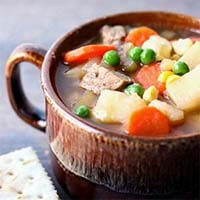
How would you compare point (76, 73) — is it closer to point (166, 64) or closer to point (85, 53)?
point (85, 53)

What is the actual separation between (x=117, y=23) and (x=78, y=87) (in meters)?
0.39

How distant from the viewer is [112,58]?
2.03 meters

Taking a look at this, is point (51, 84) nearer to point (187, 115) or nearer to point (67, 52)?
point (67, 52)

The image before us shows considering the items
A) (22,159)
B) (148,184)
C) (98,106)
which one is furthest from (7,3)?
(148,184)

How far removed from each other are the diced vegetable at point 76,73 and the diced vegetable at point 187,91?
295 millimetres

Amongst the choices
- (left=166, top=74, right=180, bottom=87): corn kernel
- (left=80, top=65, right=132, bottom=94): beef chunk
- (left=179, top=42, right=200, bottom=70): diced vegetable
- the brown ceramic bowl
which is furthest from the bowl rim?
(left=179, top=42, right=200, bottom=70): diced vegetable

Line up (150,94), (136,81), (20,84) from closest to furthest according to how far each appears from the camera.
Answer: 1. (150,94)
2. (136,81)
3. (20,84)

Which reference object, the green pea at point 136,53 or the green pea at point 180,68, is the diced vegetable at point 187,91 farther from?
the green pea at point 136,53

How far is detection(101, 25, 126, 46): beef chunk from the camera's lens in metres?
2.18

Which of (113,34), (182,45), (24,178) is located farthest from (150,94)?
(24,178)

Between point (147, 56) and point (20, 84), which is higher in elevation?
point (147, 56)

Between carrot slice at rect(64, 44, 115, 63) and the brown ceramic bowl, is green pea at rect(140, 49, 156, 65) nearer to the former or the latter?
carrot slice at rect(64, 44, 115, 63)

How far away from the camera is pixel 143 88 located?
1932mm

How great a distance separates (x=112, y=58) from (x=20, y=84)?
360 millimetres
